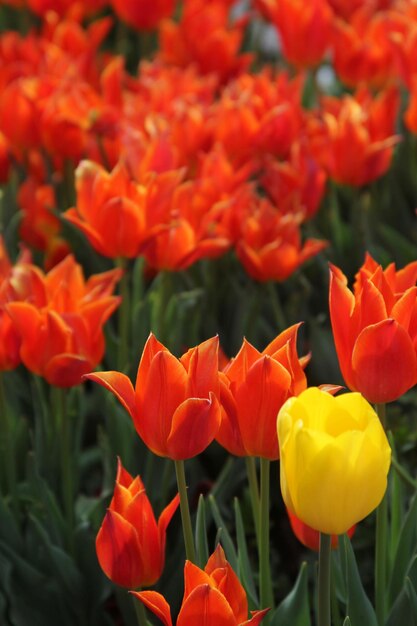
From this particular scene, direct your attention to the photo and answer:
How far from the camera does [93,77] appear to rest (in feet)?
8.54

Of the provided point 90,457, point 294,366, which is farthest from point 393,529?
point 90,457

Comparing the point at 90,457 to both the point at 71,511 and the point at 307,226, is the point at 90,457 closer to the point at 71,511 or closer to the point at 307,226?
the point at 71,511

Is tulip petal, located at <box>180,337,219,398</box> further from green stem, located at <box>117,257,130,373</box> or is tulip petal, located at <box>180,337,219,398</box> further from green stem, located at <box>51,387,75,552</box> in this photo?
green stem, located at <box>117,257,130,373</box>

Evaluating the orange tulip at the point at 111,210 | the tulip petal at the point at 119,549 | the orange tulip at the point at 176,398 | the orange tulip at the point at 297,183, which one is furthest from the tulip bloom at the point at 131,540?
the orange tulip at the point at 297,183

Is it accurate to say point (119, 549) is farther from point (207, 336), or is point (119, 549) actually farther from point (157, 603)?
point (207, 336)

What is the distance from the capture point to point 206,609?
2.92 ft

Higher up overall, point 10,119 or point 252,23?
point 10,119

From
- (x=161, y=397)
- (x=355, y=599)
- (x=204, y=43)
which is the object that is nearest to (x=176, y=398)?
(x=161, y=397)

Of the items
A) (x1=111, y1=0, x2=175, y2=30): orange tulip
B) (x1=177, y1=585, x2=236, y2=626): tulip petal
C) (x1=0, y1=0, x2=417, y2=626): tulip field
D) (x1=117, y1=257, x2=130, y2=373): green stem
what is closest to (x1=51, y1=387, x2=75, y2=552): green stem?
(x1=0, y1=0, x2=417, y2=626): tulip field

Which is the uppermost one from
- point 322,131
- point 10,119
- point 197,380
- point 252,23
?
point 197,380

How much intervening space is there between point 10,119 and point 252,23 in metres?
1.83

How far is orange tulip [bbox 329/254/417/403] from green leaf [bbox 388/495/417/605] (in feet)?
0.72

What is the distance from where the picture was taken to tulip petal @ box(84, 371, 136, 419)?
965 millimetres

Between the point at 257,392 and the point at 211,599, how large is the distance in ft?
0.58
